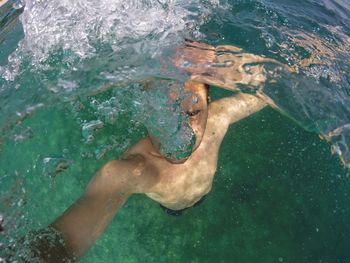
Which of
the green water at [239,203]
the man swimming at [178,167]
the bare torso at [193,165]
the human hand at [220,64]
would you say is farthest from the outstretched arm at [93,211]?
the green water at [239,203]

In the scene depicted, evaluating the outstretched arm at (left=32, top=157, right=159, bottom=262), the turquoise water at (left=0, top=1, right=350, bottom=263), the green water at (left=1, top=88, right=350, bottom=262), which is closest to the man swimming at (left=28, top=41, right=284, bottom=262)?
the outstretched arm at (left=32, top=157, right=159, bottom=262)

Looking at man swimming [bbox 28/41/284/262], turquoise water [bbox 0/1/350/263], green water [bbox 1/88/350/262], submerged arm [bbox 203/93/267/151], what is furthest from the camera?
green water [bbox 1/88/350/262]

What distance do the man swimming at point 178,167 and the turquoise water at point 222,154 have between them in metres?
0.38

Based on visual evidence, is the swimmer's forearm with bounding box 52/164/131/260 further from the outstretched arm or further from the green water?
the green water

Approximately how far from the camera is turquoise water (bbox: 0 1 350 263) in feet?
14.5

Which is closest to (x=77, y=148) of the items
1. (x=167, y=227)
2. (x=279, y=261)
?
(x=167, y=227)

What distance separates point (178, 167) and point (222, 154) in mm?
4715

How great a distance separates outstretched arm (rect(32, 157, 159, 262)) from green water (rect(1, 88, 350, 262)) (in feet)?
8.89

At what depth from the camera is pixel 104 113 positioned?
21.7 ft

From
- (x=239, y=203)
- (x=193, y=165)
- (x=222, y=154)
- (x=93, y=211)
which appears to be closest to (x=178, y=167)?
(x=193, y=165)

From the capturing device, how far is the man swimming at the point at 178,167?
2.80 m

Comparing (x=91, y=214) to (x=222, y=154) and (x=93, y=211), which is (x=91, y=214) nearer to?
(x=93, y=211)

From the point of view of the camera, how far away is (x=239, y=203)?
866 centimetres

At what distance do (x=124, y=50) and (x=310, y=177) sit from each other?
7.95m
